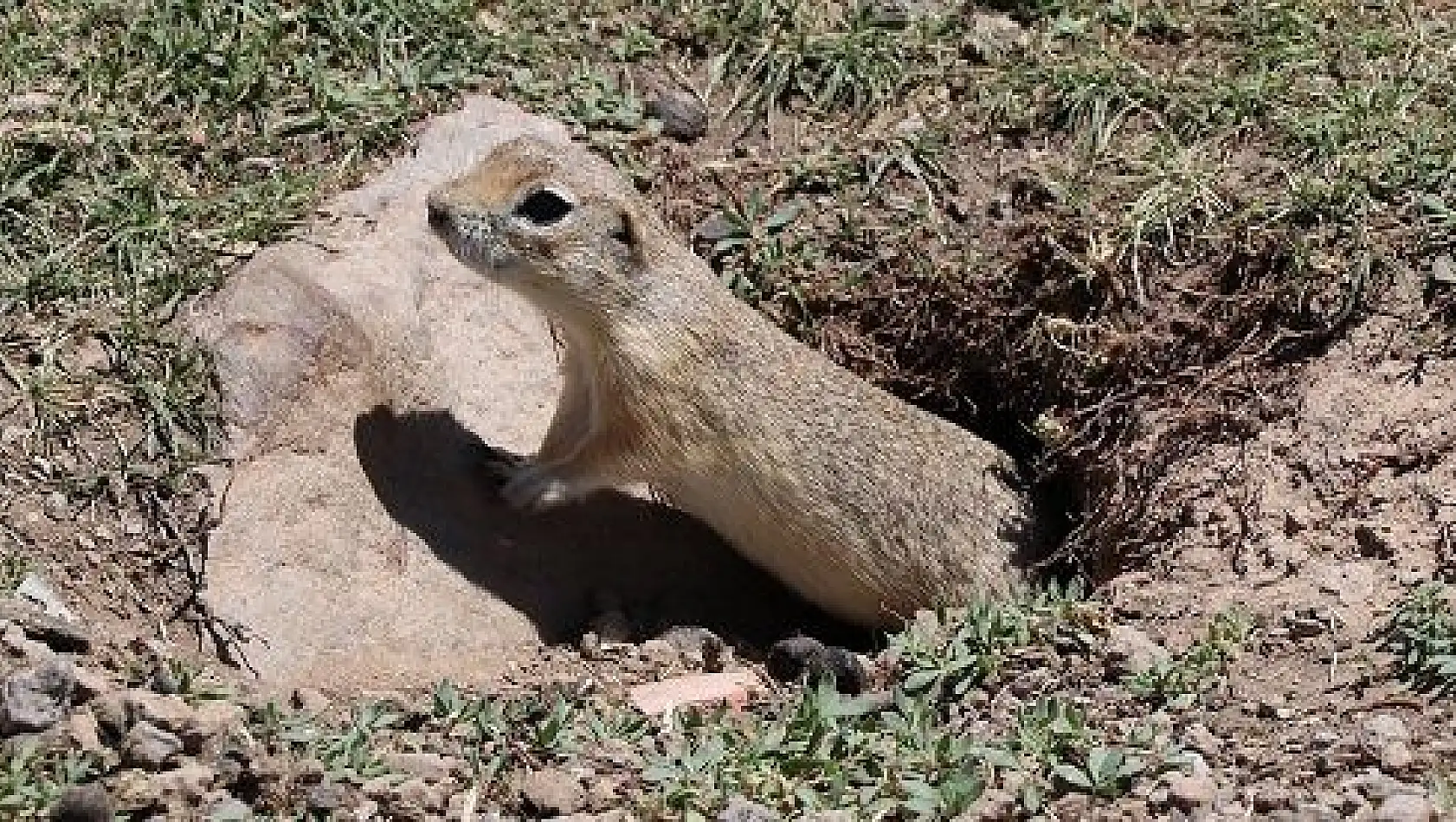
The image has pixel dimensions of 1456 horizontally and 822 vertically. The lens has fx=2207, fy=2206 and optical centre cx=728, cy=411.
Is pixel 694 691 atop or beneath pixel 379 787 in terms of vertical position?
atop

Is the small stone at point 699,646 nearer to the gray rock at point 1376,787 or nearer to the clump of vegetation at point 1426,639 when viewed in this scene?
the clump of vegetation at point 1426,639

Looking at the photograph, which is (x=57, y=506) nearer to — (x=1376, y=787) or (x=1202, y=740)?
(x=1202, y=740)

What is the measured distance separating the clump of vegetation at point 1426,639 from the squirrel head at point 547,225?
266 centimetres

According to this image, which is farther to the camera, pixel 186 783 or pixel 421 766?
pixel 421 766

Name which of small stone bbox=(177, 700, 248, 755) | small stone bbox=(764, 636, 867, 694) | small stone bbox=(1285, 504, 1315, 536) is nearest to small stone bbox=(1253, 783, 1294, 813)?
small stone bbox=(764, 636, 867, 694)

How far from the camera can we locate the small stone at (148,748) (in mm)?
5234

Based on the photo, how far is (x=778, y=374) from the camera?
7418 mm

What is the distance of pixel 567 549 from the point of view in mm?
7816

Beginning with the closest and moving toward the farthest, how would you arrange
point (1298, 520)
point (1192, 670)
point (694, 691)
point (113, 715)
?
point (113, 715)
point (1192, 670)
point (694, 691)
point (1298, 520)

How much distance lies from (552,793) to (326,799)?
21.3 inches

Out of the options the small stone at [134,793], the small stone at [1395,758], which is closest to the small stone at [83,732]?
the small stone at [134,793]

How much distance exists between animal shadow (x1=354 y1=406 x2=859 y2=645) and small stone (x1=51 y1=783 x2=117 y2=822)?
7.83 feet

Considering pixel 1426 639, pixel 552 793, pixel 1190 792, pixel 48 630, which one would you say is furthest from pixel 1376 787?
pixel 48 630

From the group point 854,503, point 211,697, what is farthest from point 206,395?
point 854,503
